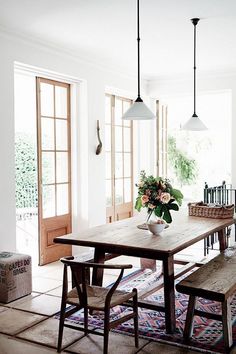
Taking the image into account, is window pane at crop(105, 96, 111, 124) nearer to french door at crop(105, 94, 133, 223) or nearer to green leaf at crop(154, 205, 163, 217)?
french door at crop(105, 94, 133, 223)

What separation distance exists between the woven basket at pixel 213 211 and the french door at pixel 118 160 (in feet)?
7.48

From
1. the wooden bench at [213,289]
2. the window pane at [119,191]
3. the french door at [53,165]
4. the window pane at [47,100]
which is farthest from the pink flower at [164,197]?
the window pane at [119,191]

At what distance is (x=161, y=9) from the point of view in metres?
3.97

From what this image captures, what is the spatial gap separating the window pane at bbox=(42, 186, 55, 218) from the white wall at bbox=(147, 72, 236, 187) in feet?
9.25

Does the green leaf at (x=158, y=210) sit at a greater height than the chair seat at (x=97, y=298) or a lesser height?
greater

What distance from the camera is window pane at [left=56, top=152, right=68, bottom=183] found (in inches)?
227

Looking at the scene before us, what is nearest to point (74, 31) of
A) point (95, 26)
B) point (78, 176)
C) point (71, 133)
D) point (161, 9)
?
point (95, 26)

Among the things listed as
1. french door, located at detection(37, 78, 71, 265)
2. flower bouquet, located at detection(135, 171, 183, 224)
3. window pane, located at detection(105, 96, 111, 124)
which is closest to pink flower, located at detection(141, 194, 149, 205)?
flower bouquet, located at detection(135, 171, 183, 224)

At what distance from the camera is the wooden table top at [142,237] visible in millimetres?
3213

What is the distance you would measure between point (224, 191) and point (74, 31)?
3.27 m

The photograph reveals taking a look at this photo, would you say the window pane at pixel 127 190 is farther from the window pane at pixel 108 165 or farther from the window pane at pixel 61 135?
the window pane at pixel 61 135

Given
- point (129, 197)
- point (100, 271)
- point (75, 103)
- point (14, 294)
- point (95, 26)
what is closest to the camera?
point (100, 271)

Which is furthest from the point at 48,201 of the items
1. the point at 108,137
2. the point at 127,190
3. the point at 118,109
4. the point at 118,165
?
the point at 118,109

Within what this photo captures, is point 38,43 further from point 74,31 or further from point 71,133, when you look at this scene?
point 71,133
